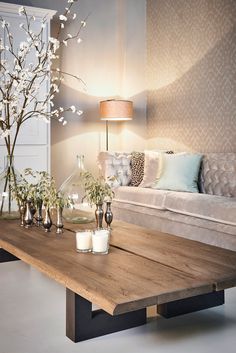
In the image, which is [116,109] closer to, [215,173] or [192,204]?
[215,173]

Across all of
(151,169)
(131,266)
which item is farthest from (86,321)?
(151,169)

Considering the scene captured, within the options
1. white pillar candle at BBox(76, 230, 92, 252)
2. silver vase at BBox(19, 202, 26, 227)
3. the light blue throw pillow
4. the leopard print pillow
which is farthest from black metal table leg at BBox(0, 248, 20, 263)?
the leopard print pillow

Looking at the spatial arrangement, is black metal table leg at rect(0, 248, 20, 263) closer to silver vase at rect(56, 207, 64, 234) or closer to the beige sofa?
silver vase at rect(56, 207, 64, 234)

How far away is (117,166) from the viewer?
4742mm

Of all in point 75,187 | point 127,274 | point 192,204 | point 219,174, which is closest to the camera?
point 127,274

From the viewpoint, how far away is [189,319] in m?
2.23

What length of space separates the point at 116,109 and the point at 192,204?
192 cm

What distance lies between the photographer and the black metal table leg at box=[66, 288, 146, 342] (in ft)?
6.48

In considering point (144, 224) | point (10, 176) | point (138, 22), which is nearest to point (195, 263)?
point (10, 176)

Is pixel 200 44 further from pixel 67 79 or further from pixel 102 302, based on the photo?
pixel 102 302

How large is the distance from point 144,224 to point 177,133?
4.56 feet

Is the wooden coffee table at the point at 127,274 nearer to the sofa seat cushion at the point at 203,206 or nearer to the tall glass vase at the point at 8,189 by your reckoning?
the tall glass vase at the point at 8,189

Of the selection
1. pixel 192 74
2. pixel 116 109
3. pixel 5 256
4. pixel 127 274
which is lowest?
pixel 5 256

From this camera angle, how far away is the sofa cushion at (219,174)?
399cm
